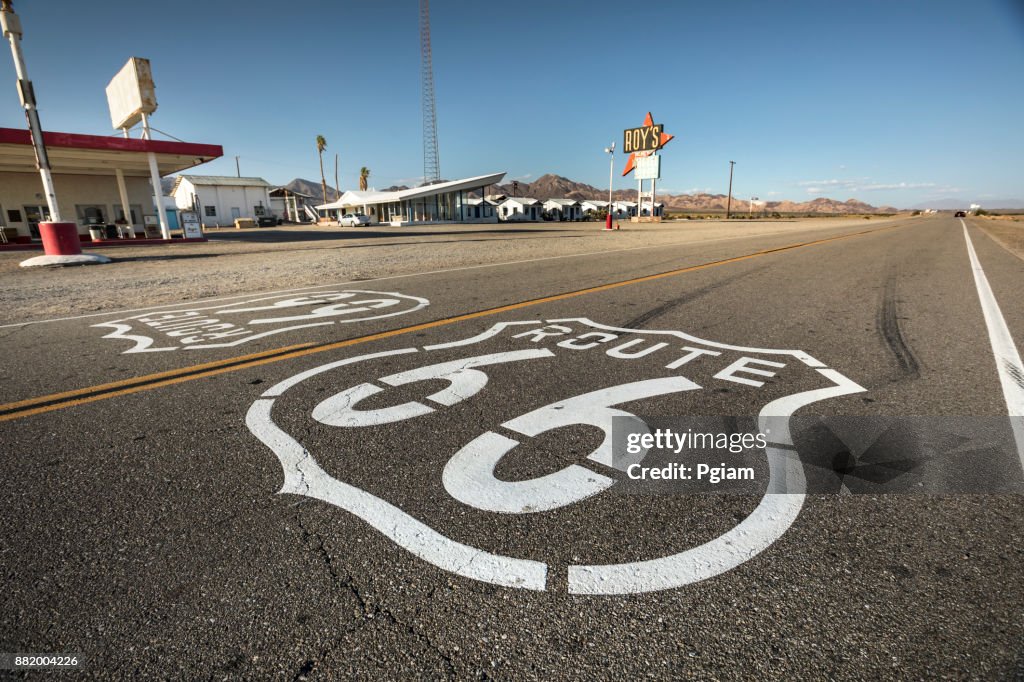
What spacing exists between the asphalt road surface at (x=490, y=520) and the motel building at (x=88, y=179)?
23.3 meters

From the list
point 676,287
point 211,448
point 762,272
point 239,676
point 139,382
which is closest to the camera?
point 239,676

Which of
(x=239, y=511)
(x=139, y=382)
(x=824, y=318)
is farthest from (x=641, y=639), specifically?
(x=824, y=318)

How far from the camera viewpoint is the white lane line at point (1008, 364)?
10.1ft

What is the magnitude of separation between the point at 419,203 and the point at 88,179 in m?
33.1

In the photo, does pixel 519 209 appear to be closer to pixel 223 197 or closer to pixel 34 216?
pixel 223 197

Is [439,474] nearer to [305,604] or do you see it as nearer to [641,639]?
[305,604]

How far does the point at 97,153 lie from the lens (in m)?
23.2

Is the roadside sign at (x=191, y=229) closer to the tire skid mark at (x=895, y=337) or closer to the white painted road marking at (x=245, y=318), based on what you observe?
the white painted road marking at (x=245, y=318)

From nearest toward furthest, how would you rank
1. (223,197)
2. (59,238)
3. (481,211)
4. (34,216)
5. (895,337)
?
Answer: (895,337)
(59,238)
(34,216)
(223,197)
(481,211)

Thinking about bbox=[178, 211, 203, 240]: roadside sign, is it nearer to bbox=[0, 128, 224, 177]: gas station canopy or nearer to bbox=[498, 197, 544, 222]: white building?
bbox=[0, 128, 224, 177]: gas station canopy

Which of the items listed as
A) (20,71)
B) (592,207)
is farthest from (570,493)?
(592,207)

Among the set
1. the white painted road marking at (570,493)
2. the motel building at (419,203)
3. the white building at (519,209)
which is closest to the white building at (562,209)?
the white building at (519,209)

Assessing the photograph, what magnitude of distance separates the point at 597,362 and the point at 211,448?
113 inches

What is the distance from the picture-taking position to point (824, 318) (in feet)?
19.8
